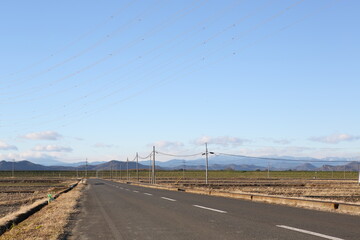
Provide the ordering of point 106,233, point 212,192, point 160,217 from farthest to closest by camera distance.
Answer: point 212,192 < point 160,217 < point 106,233

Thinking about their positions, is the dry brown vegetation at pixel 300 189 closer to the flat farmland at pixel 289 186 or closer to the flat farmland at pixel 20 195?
the flat farmland at pixel 289 186

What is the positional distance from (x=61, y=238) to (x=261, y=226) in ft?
15.8

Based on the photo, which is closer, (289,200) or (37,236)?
(37,236)

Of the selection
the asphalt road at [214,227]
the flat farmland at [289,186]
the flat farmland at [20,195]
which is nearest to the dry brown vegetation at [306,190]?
the flat farmland at [289,186]

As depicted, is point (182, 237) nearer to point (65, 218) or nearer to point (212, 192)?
→ point (65, 218)

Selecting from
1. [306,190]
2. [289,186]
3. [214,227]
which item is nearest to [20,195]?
[306,190]

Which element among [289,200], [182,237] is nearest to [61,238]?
[182,237]

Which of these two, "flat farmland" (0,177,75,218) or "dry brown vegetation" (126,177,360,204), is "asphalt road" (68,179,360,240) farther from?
"flat farmland" (0,177,75,218)

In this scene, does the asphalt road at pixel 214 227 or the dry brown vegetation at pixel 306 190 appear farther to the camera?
the dry brown vegetation at pixel 306 190

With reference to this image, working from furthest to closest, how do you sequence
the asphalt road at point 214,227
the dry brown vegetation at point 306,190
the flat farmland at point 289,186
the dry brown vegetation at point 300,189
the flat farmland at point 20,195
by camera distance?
the flat farmland at point 289,186 < the flat farmland at point 20,195 < the dry brown vegetation at point 300,189 < the dry brown vegetation at point 306,190 < the asphalt road at point 214,227

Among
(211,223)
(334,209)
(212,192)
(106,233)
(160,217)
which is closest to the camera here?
(106,233)

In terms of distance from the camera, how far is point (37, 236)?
9617 mm

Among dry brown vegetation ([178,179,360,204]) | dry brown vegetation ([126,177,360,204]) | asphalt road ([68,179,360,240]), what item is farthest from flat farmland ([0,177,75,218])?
dry brown vegetation ([178,179,360,204])

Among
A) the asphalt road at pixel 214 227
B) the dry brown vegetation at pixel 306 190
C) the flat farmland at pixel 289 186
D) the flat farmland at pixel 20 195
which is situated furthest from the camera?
the flat farmland at pixel 289 186
